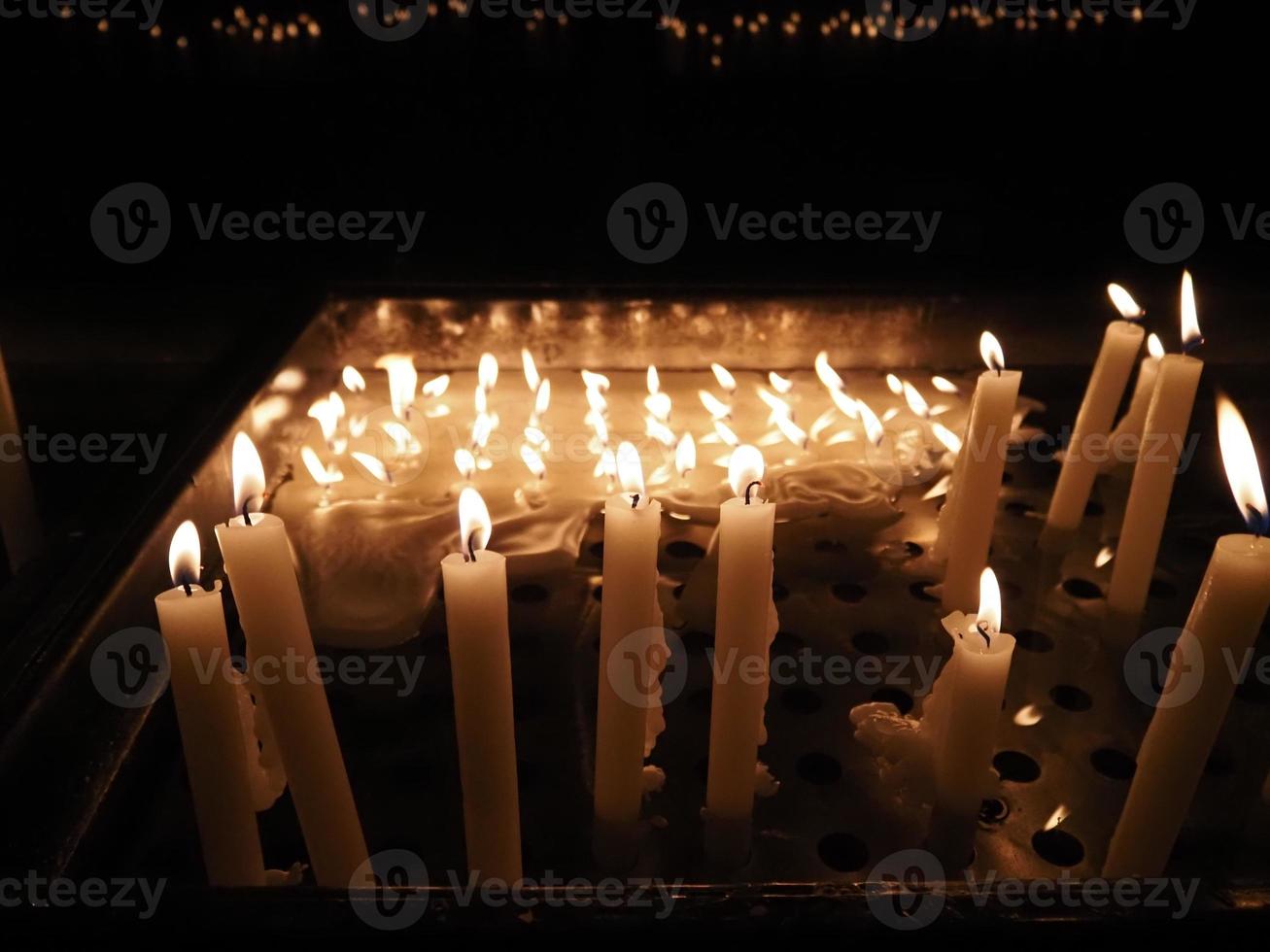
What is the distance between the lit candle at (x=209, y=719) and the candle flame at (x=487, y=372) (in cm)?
78

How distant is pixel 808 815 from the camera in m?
0.80

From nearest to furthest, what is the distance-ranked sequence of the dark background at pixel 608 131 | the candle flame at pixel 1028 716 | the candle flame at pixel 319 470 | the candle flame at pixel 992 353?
the candle flame at pixel 1028 716 < the candle flame at pixel 992 353 < the candle flame at pixel 319 470 < the dark background at pixel 608 131

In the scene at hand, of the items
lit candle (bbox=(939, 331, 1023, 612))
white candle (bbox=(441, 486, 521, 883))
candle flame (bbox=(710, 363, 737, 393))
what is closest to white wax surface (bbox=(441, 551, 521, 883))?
white candle (bbox=(441, 486, 521, 883))

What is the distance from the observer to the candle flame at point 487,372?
55.8 inches

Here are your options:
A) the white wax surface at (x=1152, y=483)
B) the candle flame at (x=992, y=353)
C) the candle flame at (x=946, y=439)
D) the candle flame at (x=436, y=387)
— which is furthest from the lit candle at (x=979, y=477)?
the candle flame at (x=436, y=387)

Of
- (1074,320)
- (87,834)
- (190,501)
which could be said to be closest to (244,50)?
(190,501)

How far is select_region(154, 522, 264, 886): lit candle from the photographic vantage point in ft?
1.99

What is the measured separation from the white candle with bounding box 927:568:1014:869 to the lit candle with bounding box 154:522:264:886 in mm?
498

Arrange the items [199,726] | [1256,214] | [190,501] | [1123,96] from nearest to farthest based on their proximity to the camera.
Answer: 1. [199,726]
2. [190,501]
3. [1256,214]
4. [1123,96]

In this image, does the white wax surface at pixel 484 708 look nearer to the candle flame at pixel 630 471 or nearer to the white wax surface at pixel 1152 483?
the candle flame at pixel 630 471

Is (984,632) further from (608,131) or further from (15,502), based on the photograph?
(608,131)

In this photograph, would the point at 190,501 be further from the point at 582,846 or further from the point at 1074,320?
the point at 1074,320

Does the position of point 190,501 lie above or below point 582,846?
above

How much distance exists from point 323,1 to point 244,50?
258mm
